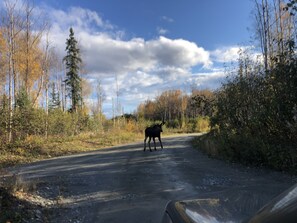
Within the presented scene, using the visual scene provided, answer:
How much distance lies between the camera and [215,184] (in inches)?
360

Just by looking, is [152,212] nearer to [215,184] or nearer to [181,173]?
[215,184]

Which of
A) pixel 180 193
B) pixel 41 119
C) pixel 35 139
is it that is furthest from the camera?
pixel 41 119

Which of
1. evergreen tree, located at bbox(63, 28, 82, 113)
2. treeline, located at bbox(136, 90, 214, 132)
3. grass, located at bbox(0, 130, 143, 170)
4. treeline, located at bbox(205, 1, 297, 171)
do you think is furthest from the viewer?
treeline, located at bbox(136, 90, 214, 132)

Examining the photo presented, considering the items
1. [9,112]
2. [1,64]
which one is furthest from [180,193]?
[1,64]

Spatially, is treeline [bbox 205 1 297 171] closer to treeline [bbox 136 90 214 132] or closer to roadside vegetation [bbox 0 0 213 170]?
roadside vegetation [bbox 0 0 213 170]

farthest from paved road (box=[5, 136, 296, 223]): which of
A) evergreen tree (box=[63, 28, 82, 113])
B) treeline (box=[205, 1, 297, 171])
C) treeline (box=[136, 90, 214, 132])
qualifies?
treeline (box=[136, 90, 214, 132])

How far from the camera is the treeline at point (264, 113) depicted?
10.9 metres

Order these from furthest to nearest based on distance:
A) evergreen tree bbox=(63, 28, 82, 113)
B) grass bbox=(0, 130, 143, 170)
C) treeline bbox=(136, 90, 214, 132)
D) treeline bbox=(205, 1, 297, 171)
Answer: treeline bbox=(136, 90, 214, 132) → evergreen tree bbox=(63, 28, 82, 113) → grass bbox=(0, 130, 143, 170) → treeline bbox=(205, 1, 297, 171)

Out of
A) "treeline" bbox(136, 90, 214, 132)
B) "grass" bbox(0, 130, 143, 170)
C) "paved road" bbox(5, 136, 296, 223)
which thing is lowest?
"paved road" bbox(5, 136, 296, 223)

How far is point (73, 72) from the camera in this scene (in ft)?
166

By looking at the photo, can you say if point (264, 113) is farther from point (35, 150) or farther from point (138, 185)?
point (35, 150)

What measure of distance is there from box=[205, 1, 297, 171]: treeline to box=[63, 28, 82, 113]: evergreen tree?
36198 millimetres

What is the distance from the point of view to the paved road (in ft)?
22.2

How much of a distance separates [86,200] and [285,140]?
6704 millimetres
